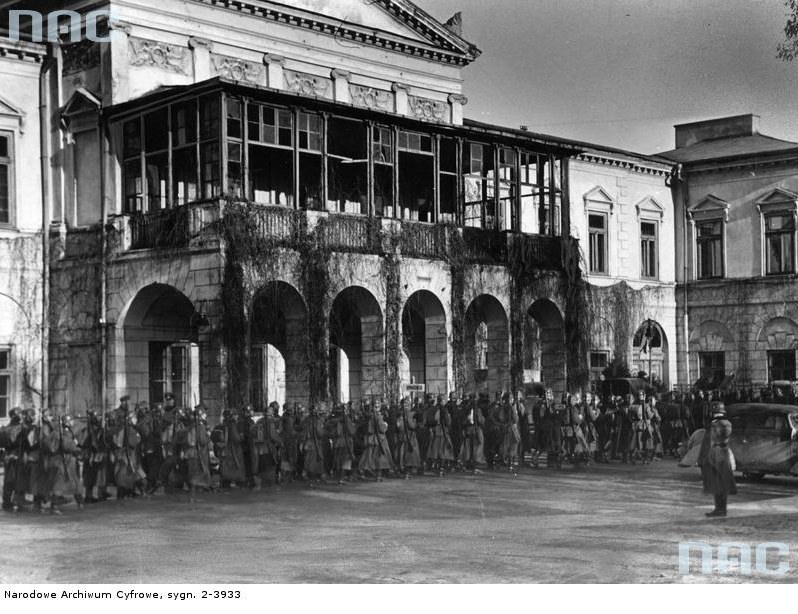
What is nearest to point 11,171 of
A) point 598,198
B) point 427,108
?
point 427,108

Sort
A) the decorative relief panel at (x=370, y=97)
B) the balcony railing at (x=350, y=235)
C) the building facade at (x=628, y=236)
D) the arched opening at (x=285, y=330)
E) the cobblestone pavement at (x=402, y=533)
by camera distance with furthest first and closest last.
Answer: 1. the building facade at (x=628, y=236)
2. the decorative relief panel at (x=370, y=97)
3. the arched opening at (x=285, y=330)
4. the balcony railing at (x=350, y=235)
5. the cobblestone pavement at (x=402, y=533)

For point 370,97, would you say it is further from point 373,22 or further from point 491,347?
point 491,347

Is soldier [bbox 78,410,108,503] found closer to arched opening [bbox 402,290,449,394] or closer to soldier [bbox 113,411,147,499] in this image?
soldier [bbox 113,411,147,499]

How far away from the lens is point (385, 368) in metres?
25.3

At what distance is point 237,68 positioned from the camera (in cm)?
2744

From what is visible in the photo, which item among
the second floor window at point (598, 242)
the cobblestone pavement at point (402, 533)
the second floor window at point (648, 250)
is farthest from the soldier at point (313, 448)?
the second floor window at point (648, 250)

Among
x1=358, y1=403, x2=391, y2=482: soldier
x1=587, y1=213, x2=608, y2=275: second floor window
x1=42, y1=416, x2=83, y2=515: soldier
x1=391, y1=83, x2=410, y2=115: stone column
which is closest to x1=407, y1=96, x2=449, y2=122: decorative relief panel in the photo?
x1=391, y1=83, x2=410, y2=115: stone column

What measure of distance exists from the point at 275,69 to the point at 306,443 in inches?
437

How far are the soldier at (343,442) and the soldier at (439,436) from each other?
1.90 metres

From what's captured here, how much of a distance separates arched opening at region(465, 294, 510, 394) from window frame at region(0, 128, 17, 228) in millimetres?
10879

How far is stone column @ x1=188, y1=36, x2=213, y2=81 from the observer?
26.5 meters

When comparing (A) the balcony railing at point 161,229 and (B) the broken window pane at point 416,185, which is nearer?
(A) the balcony railing at point 161,229

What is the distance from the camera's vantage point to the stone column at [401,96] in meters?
30.8

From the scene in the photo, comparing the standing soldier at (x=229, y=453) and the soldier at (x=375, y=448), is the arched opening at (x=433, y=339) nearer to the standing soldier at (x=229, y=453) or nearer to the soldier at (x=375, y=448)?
the soldier at (x=375, y=448)
